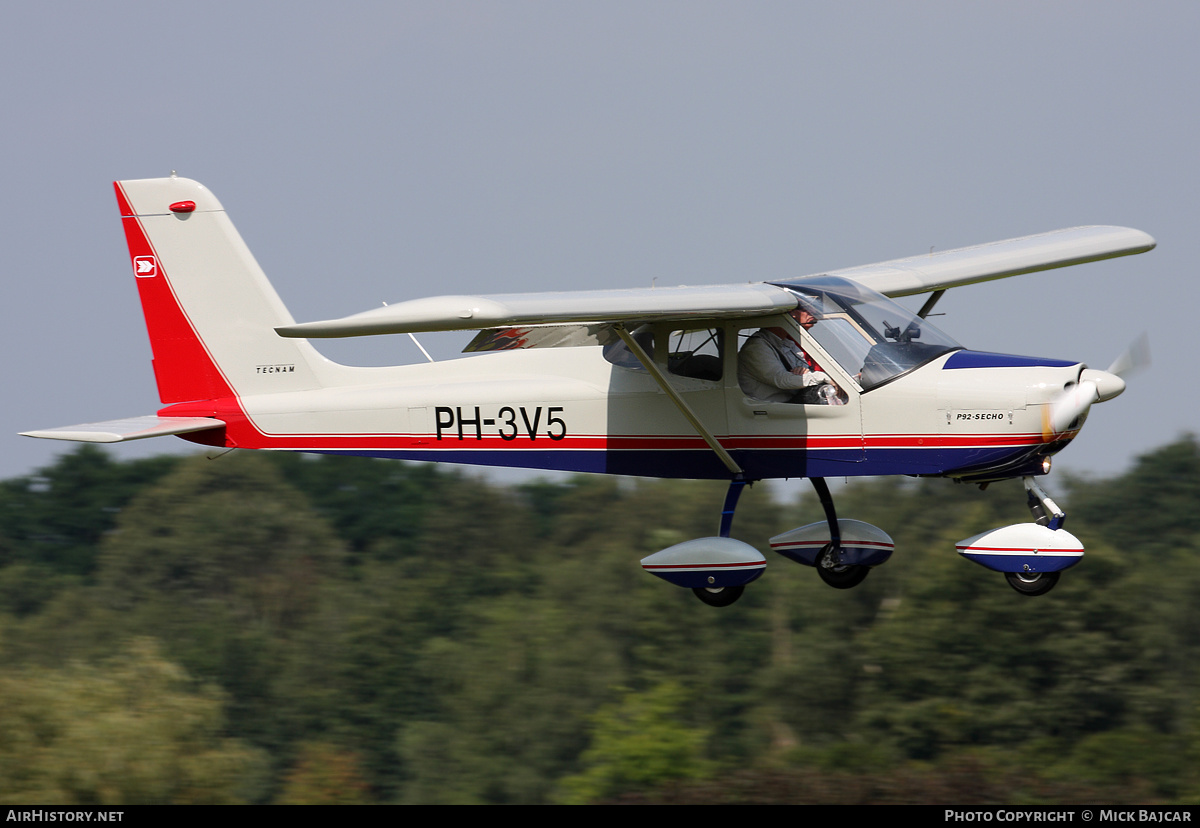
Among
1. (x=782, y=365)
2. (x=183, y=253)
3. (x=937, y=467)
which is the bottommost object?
(x=937, y=467)

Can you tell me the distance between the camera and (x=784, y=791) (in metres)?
41.1

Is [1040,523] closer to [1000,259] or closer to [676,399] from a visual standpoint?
[676,399]

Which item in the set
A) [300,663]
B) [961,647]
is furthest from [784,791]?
[300,663]

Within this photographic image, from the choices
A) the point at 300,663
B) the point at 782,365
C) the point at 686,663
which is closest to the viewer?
the point at 782,365

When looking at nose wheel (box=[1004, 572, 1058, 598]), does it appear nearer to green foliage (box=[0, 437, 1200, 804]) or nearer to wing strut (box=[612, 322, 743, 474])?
wing strut (box=[612, 322, 743, 474])

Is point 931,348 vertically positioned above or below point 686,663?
above

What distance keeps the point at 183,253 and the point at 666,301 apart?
5750 millimetres

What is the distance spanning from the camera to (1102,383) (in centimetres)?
1045

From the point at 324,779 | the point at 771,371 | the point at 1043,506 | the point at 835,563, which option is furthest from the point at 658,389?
the point at 324,779

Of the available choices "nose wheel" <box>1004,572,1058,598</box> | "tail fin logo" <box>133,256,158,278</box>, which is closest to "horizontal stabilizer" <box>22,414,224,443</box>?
"tail fin logo" <box>133,256,158,278</box>

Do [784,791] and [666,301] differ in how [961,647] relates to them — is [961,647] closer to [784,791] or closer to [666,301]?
[784,791]

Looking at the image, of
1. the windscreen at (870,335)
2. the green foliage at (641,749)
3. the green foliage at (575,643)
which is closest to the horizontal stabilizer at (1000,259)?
the windscreen at (870,335)

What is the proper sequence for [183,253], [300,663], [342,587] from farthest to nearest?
[342,587] < [300,663] < [183,253]

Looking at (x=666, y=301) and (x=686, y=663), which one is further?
(x=686, y=663)
